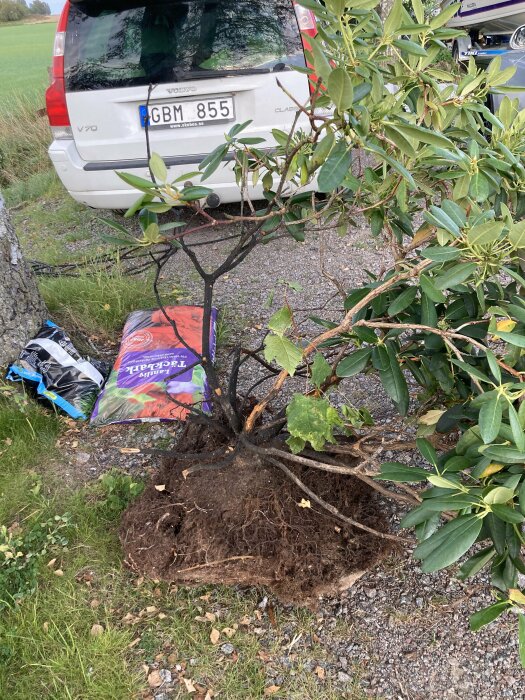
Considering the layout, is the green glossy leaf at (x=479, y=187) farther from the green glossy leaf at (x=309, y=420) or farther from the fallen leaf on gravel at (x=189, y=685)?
the fallen leaf on gravel at (x=189, y=685)

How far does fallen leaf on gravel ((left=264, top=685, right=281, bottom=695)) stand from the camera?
1.70 m

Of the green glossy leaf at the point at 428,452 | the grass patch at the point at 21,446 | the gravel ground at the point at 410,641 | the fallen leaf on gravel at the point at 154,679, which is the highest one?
the green glossy leaf at the point at 428,452

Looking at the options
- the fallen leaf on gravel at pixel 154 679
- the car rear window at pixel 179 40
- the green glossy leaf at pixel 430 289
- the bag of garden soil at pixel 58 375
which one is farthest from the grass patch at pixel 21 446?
the car rear window at pixel 179 40

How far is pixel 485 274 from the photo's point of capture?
4.04ft

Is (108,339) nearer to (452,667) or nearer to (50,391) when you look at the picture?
(50,391)

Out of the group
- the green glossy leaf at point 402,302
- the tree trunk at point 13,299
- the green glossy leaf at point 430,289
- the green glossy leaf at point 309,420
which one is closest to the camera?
the green glossy leaf at point 430,289

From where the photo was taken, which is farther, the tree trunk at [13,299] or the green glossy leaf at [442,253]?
the tree trunk at [13,299]

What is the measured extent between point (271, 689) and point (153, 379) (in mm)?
1471

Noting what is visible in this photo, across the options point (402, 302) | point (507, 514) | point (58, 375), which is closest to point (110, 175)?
point (58, 375)

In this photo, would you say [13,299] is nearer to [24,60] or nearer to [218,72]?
[218,72]

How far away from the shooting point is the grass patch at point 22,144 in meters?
7.84

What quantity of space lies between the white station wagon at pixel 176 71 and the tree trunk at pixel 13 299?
125 cm

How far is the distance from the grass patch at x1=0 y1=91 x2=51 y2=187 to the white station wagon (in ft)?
13.7

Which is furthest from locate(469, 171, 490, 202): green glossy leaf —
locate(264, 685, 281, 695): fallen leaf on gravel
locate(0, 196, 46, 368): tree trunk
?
locate(0, 196, 46, 368): tree trunk
